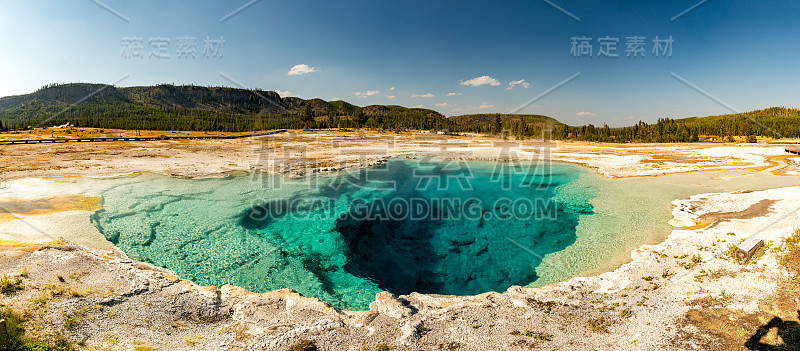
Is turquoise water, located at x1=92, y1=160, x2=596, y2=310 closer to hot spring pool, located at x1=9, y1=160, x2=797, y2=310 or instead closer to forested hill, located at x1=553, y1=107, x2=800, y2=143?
hot spring pool, located at x1=9, y1=160, x2=797, y2=310

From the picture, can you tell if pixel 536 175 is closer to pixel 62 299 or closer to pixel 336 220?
pixel 336 220

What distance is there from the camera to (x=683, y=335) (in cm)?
663

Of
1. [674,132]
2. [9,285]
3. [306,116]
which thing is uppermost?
[306,116]

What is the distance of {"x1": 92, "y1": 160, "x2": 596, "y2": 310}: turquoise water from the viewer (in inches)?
492

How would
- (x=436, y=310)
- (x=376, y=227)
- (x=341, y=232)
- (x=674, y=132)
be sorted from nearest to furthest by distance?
1. (x=436, y=310)
2. (x=341, y=232)
3. (x=376, y=227)
4. (x=674, y=132)

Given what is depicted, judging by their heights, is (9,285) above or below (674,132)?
below

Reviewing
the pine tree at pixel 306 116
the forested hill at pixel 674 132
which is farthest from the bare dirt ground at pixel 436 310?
the pine tree at pixel 306 116

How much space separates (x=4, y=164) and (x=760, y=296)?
5402cm

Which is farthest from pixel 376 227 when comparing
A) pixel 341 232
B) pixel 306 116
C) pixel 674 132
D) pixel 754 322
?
pixel 674 132

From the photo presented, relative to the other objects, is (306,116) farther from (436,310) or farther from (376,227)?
(436,310)

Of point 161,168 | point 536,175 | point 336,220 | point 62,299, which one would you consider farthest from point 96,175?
point 536,175

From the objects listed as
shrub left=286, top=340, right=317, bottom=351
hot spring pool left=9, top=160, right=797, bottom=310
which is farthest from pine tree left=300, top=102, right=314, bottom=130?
shrub left=286, top=340, right=317, bottom=351

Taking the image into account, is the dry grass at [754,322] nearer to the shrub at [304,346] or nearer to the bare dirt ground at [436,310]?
the bare dirt ground at [436,310]

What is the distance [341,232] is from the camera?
17.0 meters
